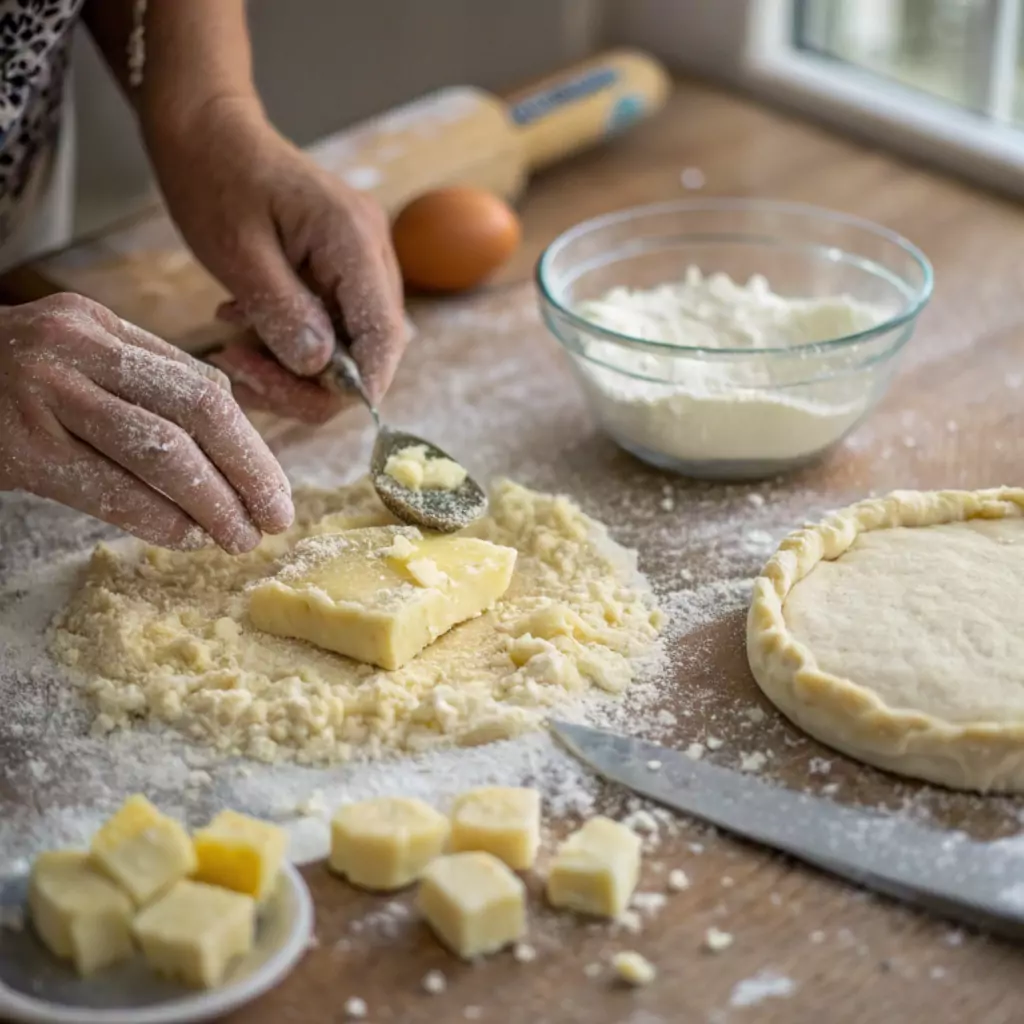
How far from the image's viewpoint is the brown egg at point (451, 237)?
2.55 metres

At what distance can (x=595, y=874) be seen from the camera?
139cm

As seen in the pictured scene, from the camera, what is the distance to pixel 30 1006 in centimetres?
128

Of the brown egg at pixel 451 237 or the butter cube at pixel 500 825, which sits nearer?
the butter cube at pixel 500 825

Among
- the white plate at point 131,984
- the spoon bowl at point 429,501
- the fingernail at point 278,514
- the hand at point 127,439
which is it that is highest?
the hand at point 127,439

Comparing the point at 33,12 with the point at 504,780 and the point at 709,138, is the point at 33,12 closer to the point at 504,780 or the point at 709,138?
the point at 504,780

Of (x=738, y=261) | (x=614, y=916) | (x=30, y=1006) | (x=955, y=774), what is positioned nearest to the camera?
(x=30, y=1006)

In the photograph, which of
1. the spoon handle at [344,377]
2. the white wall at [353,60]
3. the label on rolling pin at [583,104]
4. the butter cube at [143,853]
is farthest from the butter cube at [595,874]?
the white wall at [353,60]

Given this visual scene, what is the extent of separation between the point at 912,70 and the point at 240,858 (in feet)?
8.03

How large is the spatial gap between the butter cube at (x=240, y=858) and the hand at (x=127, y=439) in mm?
452

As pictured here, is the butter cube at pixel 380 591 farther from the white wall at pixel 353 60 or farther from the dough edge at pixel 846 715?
the white wall at pixel 353 60

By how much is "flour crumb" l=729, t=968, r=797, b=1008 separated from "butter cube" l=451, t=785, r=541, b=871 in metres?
0.24

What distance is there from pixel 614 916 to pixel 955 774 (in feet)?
1.28

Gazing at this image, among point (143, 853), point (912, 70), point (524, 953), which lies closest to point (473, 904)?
point (524, 953)

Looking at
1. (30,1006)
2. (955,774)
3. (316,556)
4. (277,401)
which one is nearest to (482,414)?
(277,401)
